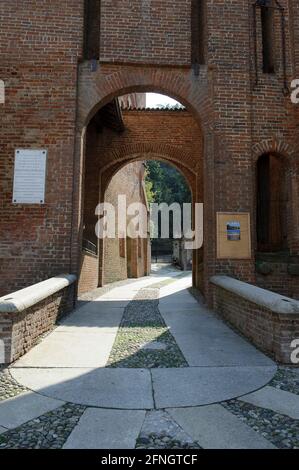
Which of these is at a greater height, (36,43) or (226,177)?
(36,43)

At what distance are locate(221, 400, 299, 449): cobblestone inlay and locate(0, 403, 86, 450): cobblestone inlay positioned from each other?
1.24m

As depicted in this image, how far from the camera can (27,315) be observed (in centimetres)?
435

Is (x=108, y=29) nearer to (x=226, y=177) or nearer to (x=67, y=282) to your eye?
(x=226, y=177)

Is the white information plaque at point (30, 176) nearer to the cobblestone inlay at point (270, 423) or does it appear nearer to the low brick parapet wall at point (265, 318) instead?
the low brick parapet wall at point (265, 318)

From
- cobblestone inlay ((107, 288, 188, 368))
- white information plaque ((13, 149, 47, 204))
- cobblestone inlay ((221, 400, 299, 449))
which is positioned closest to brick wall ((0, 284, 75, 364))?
cobblestone inlay ((107, 288, 188, 368))

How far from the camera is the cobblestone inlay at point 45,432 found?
2.18 metres

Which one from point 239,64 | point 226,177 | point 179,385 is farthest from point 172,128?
point 179,385

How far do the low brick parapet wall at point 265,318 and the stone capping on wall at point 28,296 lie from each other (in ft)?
9.51

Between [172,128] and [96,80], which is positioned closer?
[96,80]

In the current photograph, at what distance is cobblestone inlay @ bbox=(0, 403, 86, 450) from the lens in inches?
85.8

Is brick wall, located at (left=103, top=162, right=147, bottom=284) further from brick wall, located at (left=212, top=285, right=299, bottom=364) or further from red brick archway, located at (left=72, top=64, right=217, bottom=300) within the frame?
brick wall, located at (left=212, top=285, right=299, bottom=364)

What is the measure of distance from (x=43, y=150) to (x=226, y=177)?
13.3 feet

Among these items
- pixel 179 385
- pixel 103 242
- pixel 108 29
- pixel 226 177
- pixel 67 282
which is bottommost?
pixel 179 385

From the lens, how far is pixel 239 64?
312 inches
